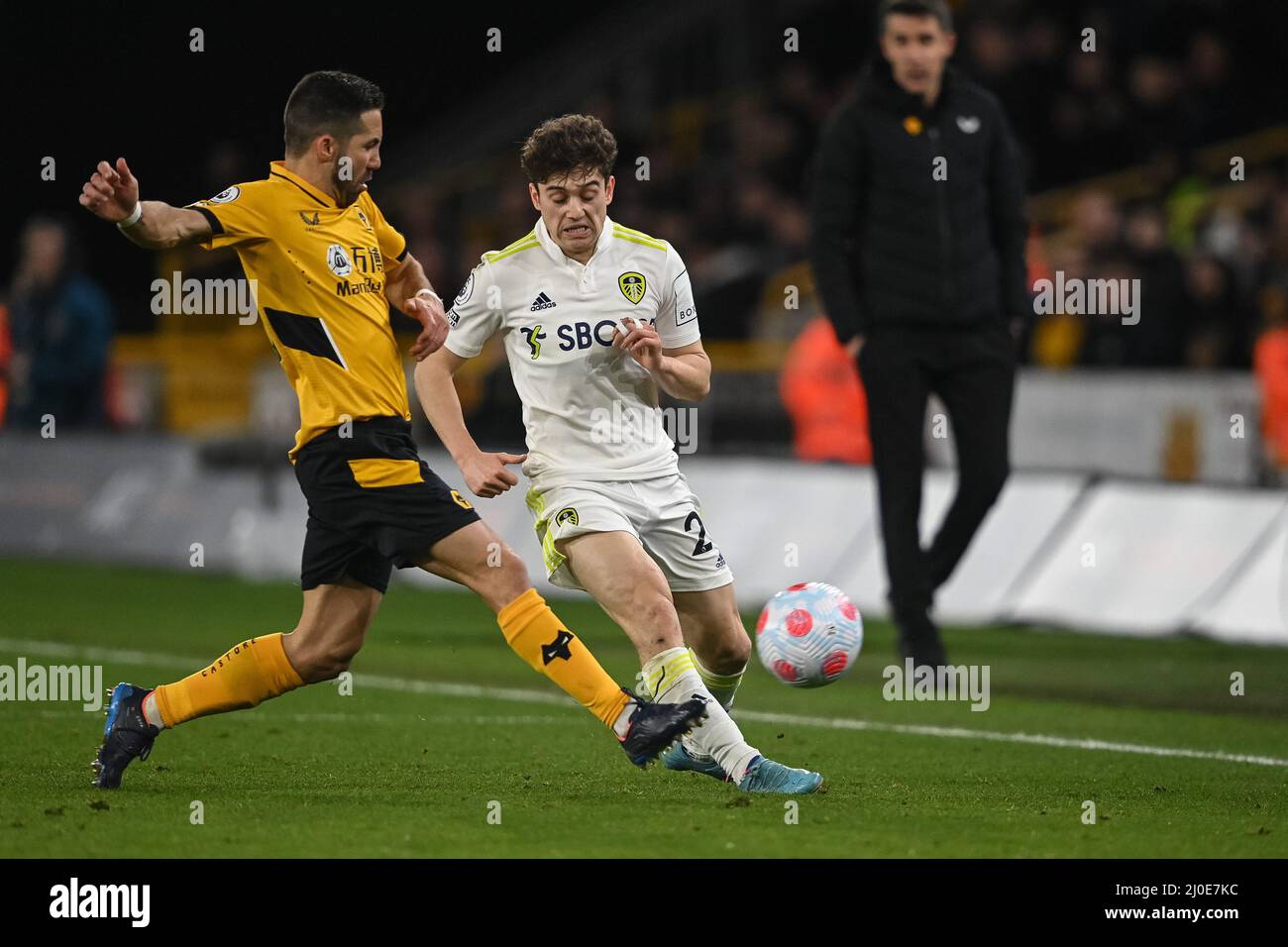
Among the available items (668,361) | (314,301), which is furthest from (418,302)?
(668,361)

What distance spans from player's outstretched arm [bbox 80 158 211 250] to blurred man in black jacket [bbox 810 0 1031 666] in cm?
374

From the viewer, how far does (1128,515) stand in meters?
11.2

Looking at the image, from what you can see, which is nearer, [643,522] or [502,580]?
[502,580]

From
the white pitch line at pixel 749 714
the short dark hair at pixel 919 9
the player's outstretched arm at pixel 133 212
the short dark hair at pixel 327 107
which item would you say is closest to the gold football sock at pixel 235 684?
the player's outstretched arm at pixel 133 212

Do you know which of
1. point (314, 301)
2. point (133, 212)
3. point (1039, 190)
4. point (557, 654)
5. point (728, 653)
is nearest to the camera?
point (133, 212)

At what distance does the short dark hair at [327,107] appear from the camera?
6281 mm

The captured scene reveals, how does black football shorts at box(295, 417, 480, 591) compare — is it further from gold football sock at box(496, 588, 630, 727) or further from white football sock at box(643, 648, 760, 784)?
white football sock at box(643, 648, 760, 784)

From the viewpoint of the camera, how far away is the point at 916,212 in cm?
903

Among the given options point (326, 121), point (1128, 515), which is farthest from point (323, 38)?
point (326, 121)

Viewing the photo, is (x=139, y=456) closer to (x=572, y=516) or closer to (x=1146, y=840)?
(x=572, y=516)

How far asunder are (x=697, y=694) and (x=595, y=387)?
3.27ft

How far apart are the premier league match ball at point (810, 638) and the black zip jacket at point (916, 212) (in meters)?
2.20

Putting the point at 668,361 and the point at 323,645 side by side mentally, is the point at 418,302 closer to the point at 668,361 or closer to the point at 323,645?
the point at 668,361

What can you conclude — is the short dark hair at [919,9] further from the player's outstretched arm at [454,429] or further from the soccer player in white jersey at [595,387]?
the player's outstretched arm at [454,429]
